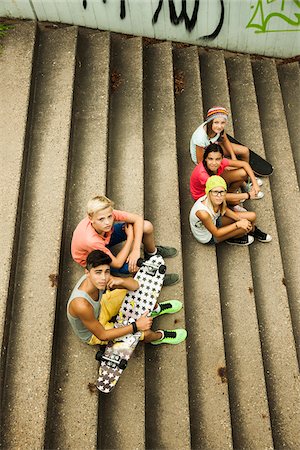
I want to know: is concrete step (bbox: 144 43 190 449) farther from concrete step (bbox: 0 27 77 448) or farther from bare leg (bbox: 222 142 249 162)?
concrete step (bbox: 0 27 77 448)

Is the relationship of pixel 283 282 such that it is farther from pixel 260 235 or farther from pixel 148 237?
pixel 148 237

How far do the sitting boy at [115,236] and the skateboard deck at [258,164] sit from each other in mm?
1799

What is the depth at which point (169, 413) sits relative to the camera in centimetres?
370

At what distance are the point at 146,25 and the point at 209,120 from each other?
2.20 meters

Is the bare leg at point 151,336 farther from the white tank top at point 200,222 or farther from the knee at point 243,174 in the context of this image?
the knee at point 243,174

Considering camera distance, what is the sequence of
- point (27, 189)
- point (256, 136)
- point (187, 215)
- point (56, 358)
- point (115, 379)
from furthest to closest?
1. point (256, 136)
2. point (187, 215)
3. point (27, 189)
4. point (56, 358)
5. point (115, 379)

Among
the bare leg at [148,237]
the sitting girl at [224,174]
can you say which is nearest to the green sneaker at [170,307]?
the bare leg at [148,237]

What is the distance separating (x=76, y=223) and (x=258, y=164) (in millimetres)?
2609

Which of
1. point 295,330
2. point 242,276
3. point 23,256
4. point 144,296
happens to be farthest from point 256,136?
point 23,256

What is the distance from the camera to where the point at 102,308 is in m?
3.61

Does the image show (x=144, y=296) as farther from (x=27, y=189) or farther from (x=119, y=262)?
(x=27, y=189)

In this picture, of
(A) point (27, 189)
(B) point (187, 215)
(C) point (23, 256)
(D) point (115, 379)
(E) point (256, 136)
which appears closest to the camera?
(D) point (115, 379)

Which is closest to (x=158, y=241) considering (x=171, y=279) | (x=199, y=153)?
(x=171, y=279)

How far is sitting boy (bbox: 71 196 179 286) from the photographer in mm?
3520
